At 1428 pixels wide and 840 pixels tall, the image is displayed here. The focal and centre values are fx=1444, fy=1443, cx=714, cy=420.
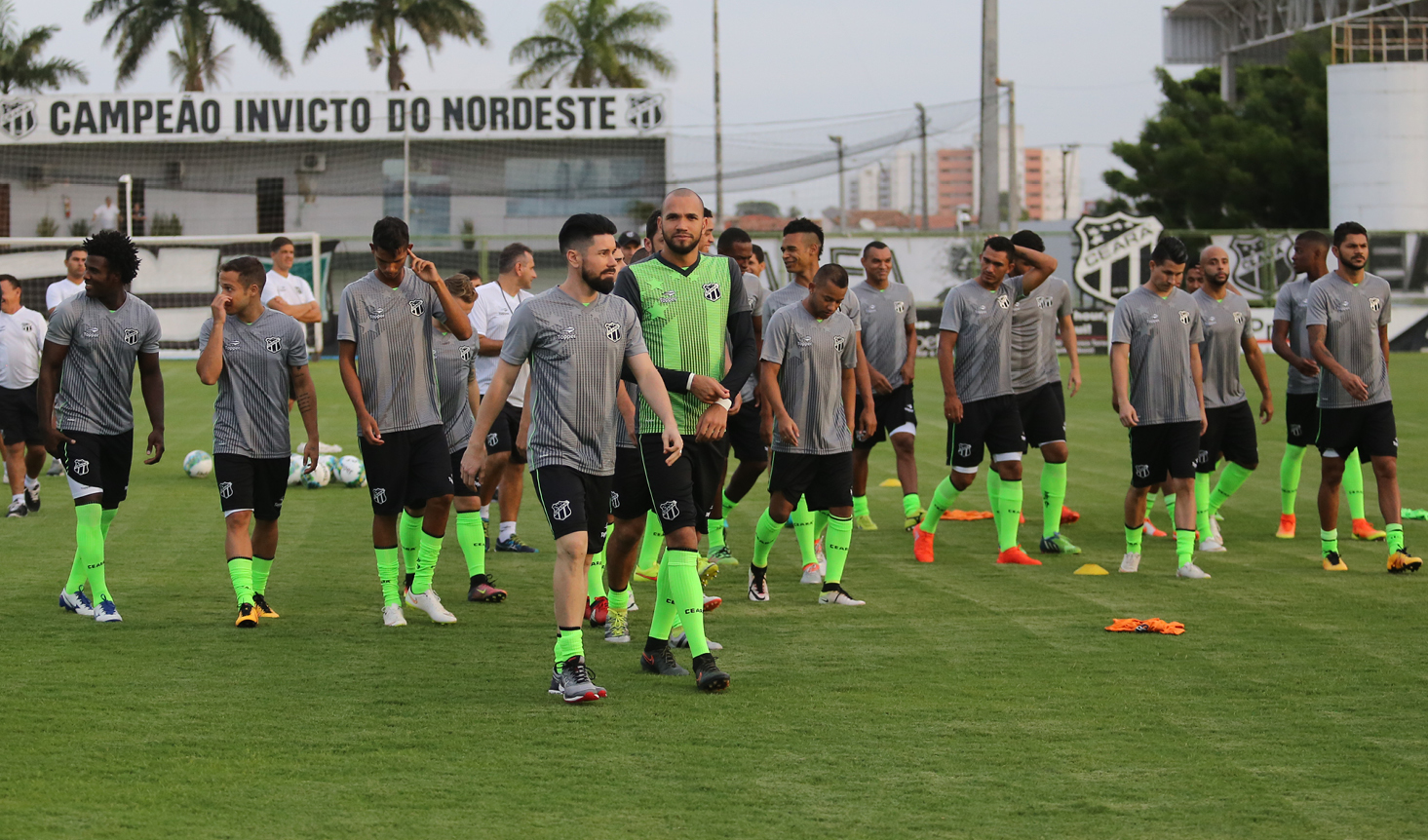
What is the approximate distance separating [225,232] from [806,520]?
4148 centimetres

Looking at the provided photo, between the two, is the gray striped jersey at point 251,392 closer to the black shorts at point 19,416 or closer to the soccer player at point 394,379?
the soccer player at point 394,379

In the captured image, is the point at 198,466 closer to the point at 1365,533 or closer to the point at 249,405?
the point at 249,405

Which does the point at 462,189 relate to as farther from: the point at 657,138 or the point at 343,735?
the point at 343,735

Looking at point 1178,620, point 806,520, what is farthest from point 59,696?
point 1178,620

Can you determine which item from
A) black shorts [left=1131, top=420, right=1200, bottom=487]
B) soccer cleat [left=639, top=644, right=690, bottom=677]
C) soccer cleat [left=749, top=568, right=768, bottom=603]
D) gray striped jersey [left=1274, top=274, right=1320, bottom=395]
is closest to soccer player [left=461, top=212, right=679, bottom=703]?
soccer cleat [left=639, top=644, right=690, bottom=677]

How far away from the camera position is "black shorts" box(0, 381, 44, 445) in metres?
12.7

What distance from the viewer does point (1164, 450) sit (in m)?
9.70

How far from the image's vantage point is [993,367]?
1016cm

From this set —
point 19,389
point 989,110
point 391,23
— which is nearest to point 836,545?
point 19,389

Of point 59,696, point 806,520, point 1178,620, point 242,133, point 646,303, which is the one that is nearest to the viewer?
point 59,696

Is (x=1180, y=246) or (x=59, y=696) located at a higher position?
(x=1180, y=246)

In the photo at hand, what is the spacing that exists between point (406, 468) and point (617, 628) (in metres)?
1.47

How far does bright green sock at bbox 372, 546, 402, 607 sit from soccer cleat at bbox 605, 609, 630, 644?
50.5 inches

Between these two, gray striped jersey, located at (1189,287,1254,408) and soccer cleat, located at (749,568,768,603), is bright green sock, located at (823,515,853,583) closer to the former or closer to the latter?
soccer cleat, located at (749,568,768,603)
